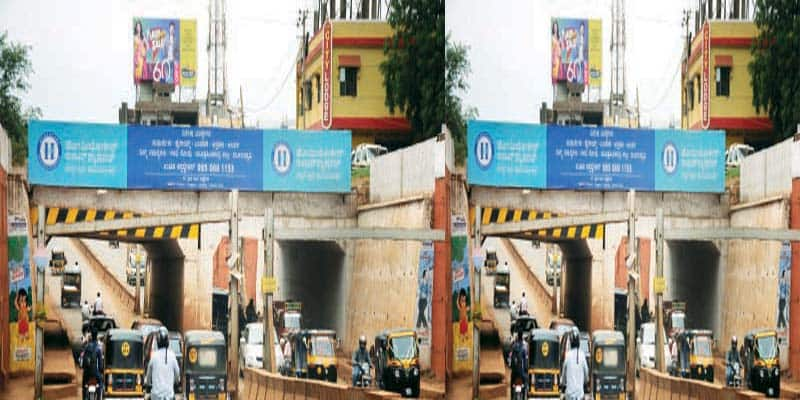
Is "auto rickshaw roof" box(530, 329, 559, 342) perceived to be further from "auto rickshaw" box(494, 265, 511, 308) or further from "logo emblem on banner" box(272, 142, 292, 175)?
"logo emblem on banner" box(272, 142, 292, 175)

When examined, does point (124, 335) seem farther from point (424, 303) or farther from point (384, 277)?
point (424, 303)

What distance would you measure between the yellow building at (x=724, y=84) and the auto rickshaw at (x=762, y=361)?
1.15 metres

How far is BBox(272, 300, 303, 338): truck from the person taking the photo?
27.5 feet

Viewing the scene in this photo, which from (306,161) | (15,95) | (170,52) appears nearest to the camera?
(15,95)

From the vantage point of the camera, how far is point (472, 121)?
8.57m

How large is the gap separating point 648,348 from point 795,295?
3.06 ft

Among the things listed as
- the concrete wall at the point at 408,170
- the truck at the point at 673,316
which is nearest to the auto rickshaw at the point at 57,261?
the concrete wall at the point at 408,170

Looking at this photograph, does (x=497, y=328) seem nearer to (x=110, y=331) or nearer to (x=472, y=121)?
(x=472, y=121)

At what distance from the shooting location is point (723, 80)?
8844 mm

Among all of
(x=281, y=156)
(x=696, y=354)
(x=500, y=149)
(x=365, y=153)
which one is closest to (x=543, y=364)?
(x=696, y=354)

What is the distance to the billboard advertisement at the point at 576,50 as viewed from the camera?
8.66m

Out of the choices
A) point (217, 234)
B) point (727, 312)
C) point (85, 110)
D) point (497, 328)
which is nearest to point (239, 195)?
point (217, 234)

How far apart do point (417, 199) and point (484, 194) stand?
40cm

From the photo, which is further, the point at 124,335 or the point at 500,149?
the point at 500,149
